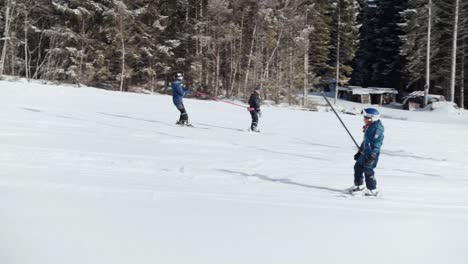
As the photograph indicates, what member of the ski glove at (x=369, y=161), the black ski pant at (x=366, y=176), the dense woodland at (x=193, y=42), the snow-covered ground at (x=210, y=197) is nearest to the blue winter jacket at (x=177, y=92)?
the snow-covered ground at (x=210, y=197)

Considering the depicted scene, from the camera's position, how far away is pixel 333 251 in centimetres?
536

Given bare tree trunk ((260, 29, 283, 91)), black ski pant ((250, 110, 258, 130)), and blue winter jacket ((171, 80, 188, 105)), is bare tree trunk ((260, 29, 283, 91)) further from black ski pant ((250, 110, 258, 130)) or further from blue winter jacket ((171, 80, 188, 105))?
blue winter jacket ((171, 80, 188, 105))

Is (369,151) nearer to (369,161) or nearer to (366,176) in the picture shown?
(369,161)

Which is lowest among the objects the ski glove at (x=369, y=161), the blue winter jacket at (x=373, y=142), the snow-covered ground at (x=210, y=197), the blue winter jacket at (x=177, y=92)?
the snow-covered ground at (x=210, y=197)

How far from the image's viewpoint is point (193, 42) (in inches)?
1463

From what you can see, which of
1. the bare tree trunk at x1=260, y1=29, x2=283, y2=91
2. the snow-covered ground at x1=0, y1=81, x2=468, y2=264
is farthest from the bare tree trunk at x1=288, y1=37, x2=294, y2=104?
the snow-covered ground at x1=0, y1=81, x2=468, y2=264

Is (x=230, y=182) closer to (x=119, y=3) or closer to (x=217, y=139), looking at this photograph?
(x=217, y=139)

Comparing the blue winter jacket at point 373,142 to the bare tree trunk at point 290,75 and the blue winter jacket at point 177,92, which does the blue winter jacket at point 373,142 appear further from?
the bare tree trunk at point 290,75

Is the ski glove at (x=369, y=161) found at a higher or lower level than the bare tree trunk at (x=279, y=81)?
lower

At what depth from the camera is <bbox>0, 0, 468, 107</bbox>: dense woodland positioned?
3359 cm

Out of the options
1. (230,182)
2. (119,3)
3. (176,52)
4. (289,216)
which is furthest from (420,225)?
(176,52)

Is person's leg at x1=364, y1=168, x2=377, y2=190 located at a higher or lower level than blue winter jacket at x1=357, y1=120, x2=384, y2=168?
lower

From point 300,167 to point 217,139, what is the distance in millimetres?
4030

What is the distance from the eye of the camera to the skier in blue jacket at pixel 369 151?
26.4ft
